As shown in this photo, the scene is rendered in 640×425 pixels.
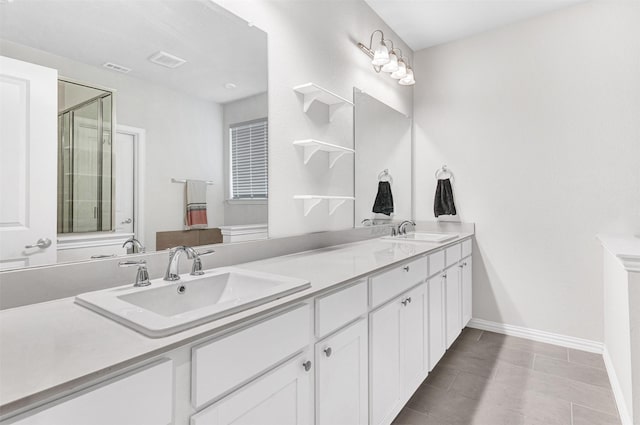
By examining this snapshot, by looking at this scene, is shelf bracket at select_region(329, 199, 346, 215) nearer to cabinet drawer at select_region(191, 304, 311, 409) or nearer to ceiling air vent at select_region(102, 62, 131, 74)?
cabinet drawer at select_region(191, 304, 311, 409)

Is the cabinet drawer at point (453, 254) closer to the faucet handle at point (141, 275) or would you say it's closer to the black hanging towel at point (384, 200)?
the black hanging towel at point (384, 200)

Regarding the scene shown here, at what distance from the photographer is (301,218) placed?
199 centimetres

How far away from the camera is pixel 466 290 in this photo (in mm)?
2889

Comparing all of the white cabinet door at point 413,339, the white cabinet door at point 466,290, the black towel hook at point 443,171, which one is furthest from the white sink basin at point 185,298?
the black towel hook at point 443,171

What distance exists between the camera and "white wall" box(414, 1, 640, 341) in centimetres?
254

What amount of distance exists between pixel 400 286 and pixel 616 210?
203 cm

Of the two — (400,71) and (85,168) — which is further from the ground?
(400,71)

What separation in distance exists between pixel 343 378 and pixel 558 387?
1.71 m

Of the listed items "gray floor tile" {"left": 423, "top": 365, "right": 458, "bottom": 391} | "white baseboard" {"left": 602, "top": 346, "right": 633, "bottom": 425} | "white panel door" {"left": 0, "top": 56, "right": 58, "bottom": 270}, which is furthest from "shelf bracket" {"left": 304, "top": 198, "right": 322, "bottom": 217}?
"white baseboard" {"left": 602, "top": 346, "right": 633, "bottom": 425}

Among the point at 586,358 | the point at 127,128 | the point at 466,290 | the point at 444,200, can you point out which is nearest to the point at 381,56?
the point at 444,200

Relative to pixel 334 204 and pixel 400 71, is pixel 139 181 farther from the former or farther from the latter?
pixel 400 71

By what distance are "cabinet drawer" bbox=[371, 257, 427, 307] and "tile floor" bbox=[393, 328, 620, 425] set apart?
715 mm

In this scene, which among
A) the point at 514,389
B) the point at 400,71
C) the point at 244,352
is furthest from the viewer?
the point at 400,71

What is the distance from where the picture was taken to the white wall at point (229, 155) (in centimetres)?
157
